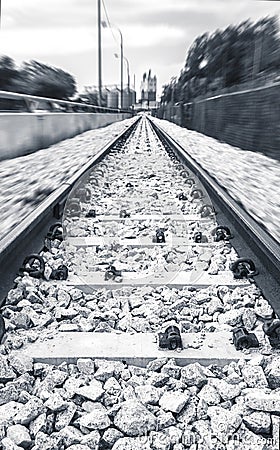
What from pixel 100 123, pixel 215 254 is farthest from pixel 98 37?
pixel 215 254

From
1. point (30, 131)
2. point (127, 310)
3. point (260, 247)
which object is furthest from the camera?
point (30, 131)

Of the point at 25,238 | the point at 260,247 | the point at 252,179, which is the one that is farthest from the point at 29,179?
the point at 260,247

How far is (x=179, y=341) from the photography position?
6.71 ft

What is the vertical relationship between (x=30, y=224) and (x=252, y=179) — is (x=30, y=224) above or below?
above

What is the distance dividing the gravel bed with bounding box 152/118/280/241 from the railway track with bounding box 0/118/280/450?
2.87 ft

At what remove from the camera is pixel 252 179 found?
23.8 feet

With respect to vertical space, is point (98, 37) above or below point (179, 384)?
above

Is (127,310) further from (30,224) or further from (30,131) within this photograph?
(30,131)

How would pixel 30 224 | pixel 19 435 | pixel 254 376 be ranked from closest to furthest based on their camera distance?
pixel 19 435
pixel 254 376
pixel 30 224

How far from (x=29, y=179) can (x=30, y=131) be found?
4.17m

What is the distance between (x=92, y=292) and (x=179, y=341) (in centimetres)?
73

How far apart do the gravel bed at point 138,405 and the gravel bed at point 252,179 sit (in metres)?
2.26

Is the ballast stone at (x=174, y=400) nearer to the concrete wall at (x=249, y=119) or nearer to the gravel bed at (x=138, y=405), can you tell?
the gravel bed at (x=138, y=405)

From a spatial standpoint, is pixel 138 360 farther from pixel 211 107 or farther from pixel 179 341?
pixel 211 107
